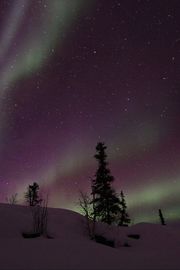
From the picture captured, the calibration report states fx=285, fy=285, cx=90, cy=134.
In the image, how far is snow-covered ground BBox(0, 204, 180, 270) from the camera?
10000 mm

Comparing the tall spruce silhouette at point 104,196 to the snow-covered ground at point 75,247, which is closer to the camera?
the snow-covered ground at point 75,247

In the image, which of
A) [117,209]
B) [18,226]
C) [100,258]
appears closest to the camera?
[100,258]

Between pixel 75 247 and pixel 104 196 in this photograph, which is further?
pixel 104 196

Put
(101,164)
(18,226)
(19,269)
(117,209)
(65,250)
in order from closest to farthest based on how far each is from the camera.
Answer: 1. (19,269)
2. (65,250)
3. (18,226)
4. (117,209)
5. (101,164)

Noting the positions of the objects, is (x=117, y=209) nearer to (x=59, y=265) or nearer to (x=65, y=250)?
(x=65, y=250)

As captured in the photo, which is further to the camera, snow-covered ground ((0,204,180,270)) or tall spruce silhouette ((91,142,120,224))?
tall spruce silhouette ((91,142,120,224))

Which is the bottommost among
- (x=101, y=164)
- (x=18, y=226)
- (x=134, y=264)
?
(x=134, y=264)

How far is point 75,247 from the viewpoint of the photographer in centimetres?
1298

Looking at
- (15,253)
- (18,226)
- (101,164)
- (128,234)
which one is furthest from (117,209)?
(15,253)

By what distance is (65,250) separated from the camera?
1205 cm

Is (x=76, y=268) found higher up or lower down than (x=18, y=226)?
lower down

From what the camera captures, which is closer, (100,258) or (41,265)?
(41,265)

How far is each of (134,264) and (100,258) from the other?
55.0 inches

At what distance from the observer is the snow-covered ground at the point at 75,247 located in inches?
394
